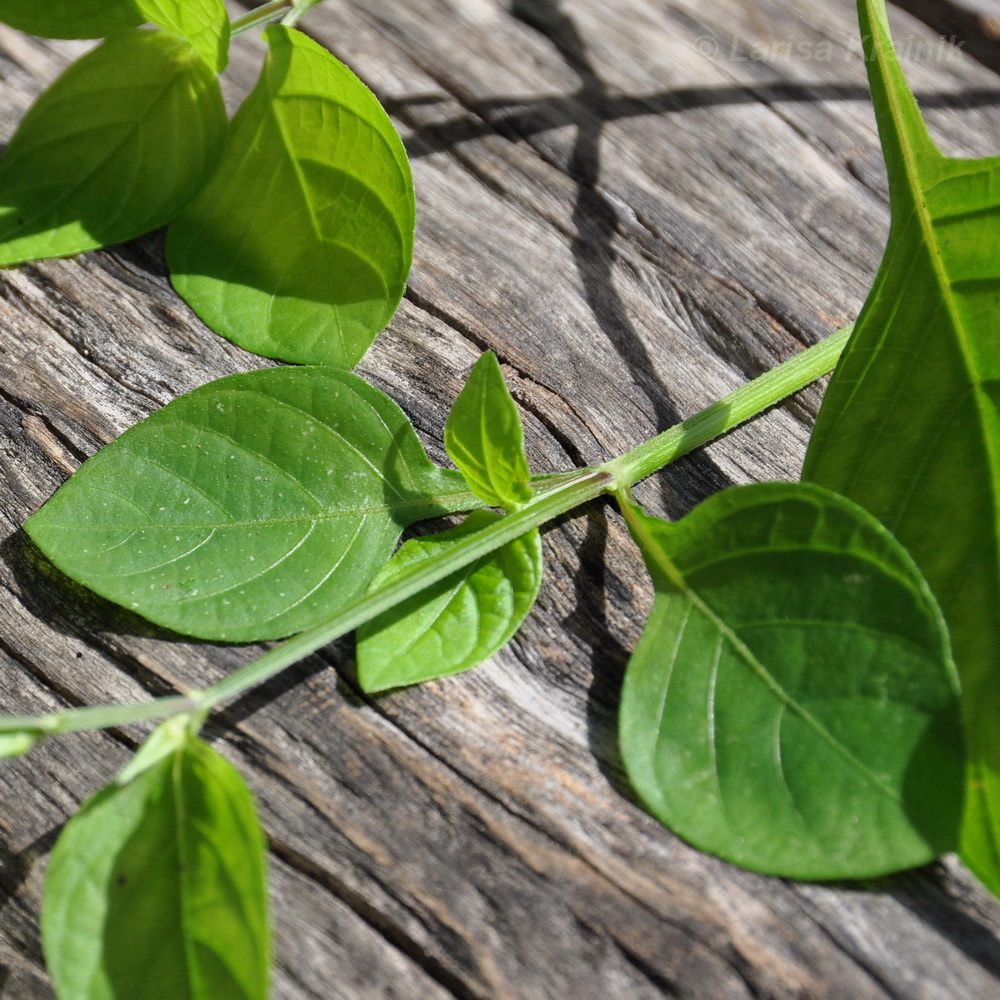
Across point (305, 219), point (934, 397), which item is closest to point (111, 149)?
point (305, 219)

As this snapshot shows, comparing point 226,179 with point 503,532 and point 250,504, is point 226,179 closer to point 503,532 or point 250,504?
point 250,504

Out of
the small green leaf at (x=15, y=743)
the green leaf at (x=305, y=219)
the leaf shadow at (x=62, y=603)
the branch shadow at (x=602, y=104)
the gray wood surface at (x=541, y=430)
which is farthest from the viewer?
the branch shadow at (x=602, y=104)

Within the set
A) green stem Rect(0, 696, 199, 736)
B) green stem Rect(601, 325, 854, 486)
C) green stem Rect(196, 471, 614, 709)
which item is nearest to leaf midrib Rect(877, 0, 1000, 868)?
green stem Rect(601, 325, 854, 486)

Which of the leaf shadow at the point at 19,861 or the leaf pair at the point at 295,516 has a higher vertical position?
the leaf pair at the point at 295,516

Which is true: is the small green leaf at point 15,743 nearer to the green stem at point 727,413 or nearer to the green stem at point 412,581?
the green stem at point 412,581

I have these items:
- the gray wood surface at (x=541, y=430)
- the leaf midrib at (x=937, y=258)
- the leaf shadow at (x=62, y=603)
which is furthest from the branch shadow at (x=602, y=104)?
the leaf shadow at (x=62, y=603)

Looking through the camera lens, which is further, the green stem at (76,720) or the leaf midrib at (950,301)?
the leaf midrib at (950,301)

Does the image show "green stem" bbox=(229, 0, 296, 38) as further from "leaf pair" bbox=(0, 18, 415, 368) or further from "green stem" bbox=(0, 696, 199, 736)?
"green stem" bbox=(0, 696, 199, 736)

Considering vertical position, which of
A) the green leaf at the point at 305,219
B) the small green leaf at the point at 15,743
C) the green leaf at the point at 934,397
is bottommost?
the small green leaf at the point at 15,743

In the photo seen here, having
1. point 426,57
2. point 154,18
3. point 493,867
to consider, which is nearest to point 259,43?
point 426,57
